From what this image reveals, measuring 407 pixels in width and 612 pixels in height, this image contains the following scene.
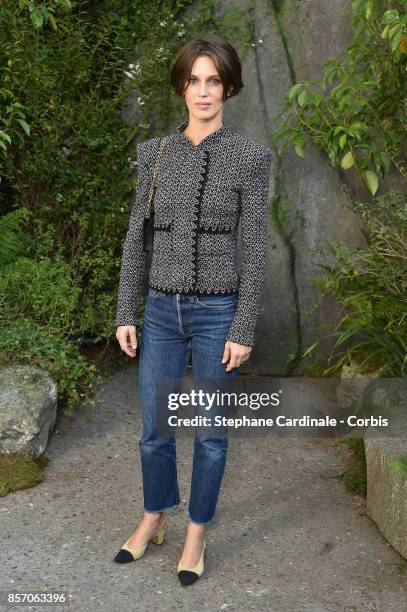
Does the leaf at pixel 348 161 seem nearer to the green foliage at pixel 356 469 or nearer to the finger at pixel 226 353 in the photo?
the green foliage at pixel 356 469

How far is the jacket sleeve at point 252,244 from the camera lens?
120 inches

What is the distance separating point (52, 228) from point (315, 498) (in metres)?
2.25

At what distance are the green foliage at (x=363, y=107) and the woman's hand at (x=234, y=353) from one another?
72.8 inches

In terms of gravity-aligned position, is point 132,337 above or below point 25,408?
above

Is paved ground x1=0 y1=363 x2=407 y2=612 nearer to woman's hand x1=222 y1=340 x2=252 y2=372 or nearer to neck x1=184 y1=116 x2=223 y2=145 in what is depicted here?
woman's hand x1=222 y1=340 x2=252 y2=372

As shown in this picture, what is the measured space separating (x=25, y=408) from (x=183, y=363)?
1.29 metres

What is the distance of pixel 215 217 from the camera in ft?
10.1

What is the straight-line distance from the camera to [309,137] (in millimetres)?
4965

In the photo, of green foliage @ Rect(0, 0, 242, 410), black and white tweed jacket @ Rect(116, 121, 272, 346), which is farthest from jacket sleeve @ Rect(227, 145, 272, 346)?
green foliage @ Rect(0, 0, 242, 410)

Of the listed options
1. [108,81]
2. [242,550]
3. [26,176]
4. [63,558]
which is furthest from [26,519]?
[108,81]

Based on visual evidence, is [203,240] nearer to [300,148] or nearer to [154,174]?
[154,174]

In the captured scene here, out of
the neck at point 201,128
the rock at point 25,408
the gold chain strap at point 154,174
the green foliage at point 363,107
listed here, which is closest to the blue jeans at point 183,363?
the gold chain strap at point 154,174

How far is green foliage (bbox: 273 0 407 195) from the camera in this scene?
182 inches

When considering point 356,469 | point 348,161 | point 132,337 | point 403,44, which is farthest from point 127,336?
point 403,44
